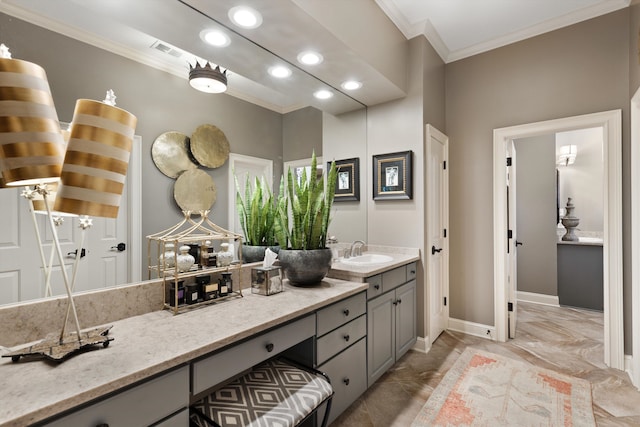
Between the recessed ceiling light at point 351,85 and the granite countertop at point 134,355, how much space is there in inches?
71.7

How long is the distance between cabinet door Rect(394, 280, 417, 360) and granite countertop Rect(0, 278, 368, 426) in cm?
106

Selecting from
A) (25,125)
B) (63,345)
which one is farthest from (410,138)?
(63,345)

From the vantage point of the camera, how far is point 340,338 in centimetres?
171

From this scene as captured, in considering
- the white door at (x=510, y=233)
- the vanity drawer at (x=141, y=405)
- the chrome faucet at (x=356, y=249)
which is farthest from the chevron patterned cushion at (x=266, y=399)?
the white door at (x=510, y=233)

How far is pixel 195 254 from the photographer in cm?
156

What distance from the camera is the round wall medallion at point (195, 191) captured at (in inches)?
56.4

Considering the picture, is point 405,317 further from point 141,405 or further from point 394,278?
point 141,405

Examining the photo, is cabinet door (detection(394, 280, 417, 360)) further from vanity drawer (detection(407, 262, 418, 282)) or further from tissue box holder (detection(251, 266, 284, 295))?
tissue box holder (detection(251, 266, 284, 295))

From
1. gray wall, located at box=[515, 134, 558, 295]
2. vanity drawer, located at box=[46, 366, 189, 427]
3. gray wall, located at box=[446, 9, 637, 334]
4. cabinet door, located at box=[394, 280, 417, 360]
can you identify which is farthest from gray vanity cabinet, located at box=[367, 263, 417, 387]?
gray wall, located at box=[515, 134, 558, 295]

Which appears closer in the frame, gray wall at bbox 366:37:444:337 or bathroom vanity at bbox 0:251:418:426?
bathroom vanity at bbox 0:251:418:426

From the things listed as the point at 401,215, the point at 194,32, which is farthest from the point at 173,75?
the point at 401,215

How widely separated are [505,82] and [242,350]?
10.8 ft

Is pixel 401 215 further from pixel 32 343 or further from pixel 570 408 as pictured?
pixel 32 343

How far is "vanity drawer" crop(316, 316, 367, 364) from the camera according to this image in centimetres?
158
